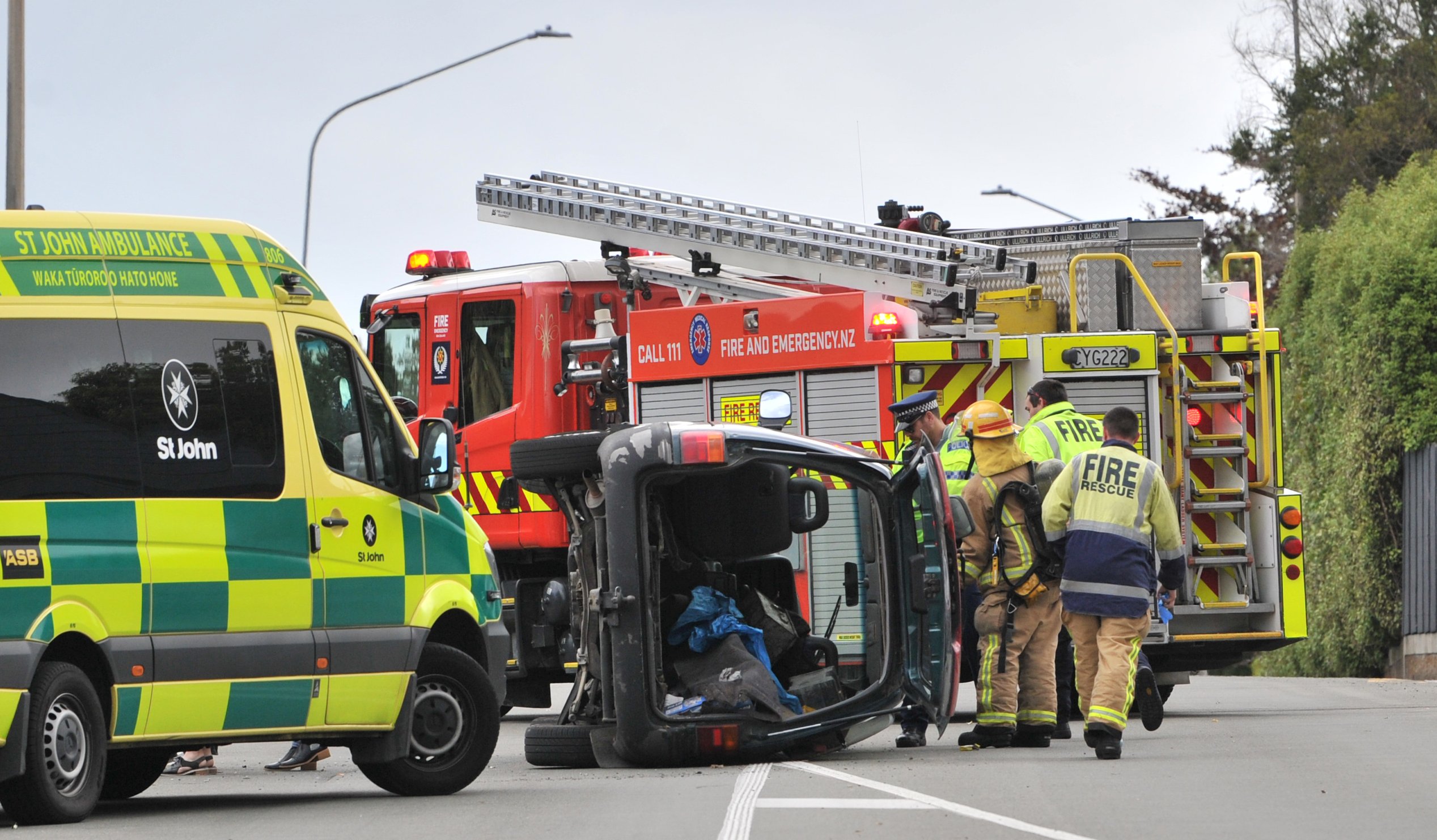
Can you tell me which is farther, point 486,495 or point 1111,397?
point 486,495

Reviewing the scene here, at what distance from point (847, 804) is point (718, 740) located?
2178 millimetres

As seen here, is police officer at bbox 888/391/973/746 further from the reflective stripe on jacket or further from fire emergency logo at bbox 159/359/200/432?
fire emergency logo at bbox 159/359/200/432

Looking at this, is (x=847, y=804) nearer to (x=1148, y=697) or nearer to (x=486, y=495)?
(x=1148, y=697)

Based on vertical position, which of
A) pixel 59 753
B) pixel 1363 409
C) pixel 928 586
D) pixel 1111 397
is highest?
pixel 1363 409

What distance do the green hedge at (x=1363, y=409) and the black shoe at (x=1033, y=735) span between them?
11.4 meters

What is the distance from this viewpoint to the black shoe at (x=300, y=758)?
40.0 ft

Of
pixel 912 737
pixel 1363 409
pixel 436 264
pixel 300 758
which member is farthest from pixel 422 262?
pixel 1363 409

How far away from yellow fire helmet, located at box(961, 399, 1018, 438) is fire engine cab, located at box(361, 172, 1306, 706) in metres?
1.11

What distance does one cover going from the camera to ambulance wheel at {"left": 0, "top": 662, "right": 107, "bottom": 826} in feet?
27.2

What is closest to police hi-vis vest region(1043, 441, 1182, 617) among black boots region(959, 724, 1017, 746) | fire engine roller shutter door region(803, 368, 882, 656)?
black boots region(959, 724, 1017, 746)

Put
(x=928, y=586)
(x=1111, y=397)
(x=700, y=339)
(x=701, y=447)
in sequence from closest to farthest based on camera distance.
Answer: (x=701, y=447), (x=928, y=586), (x=1111, y=397), (x=700, y=339)

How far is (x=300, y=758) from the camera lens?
1226 cm

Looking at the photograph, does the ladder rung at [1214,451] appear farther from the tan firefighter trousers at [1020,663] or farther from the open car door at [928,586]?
the open car door at [928,586]

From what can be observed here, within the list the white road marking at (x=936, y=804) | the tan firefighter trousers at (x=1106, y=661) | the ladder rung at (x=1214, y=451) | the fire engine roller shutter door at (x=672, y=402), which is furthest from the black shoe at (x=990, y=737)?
the fire engine roller shutter door at (x=672, y=402)
